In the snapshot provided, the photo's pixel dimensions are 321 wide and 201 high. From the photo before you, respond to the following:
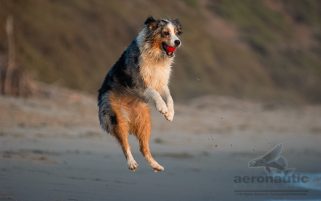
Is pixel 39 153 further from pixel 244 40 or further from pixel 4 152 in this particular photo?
pixel 244 40

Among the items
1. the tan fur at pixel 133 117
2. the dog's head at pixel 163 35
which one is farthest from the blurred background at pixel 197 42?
the dog's head at pixel 163 35

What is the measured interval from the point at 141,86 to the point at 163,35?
673 mm

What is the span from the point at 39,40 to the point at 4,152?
15.0 m

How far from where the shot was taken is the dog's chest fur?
31.9 ft

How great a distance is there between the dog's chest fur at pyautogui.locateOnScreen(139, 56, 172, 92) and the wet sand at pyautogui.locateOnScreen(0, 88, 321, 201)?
1.29m

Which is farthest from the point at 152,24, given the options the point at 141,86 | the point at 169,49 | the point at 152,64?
the point at 141,86

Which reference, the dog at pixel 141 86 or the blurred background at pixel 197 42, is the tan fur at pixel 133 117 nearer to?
the dog at pixel 141 86

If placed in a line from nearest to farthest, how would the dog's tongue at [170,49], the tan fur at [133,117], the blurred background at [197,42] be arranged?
the dog's tongue at [170,49] → the tan fur at [133,117] → the blurred background at [197,42]

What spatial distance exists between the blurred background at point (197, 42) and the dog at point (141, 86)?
36.8ft

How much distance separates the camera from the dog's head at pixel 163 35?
968 cm

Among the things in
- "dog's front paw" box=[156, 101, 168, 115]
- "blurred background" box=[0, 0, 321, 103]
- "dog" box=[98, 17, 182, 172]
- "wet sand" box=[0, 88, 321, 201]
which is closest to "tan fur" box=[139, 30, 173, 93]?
"dog" box=[98, 17, 182, 172]

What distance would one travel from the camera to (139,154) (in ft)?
43.0

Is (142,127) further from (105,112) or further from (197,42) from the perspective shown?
(197,42)

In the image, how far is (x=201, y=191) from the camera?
998 centimetres
